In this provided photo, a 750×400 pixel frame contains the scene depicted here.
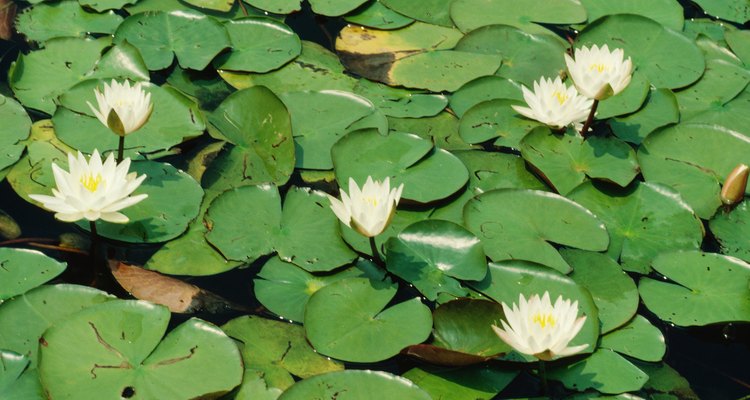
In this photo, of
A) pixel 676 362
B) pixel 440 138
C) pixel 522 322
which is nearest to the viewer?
pixel 522 322

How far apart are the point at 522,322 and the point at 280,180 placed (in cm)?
132

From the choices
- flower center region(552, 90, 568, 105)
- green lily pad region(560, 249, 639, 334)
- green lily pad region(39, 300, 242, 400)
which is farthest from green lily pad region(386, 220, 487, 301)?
flower center region(552, 90, 568, 105)

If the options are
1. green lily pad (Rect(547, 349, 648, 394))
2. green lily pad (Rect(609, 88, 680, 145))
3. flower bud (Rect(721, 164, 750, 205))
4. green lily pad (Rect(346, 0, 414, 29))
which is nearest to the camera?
green lily pad (Rect(547, 349, 648, 394))

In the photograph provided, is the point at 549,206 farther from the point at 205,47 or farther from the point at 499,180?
the point at 205,47

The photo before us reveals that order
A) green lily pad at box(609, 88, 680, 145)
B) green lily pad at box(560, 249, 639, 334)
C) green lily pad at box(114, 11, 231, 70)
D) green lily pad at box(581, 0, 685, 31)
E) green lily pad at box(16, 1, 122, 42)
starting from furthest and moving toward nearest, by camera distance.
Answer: green lily pad at box(581, 0, 685, 31) < green lily pad at box(16, 1, 122, 42) < green lily pad at box(114, 11, 231, 70) < green lily pad at box(609, 88, 680, 145) < green lily pad at box(560, 249, 639, 334)

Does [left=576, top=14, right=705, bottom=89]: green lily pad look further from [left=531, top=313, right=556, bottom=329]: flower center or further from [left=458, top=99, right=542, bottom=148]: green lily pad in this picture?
[left=531, top=313, right=556, bottom=329]: flower center

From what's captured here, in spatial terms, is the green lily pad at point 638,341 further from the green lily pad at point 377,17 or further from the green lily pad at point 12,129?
the green lily pad at point 12,129

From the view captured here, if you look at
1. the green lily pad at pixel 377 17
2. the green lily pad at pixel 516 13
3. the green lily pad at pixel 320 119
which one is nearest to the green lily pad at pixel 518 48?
the green lily pad at pixel 516 13

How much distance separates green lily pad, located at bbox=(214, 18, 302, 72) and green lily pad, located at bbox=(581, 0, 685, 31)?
69.2 inches

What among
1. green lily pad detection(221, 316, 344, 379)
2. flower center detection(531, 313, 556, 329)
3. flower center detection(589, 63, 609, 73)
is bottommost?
green lily pad detection(221, 316, 344, 379)

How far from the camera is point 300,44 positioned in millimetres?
4402

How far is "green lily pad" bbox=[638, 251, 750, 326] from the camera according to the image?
3264 millimetres

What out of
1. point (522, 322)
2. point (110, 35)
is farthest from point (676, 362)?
point (110, 35)

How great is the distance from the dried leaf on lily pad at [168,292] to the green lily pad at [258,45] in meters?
1.39
